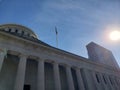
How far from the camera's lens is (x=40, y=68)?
50.0 ft

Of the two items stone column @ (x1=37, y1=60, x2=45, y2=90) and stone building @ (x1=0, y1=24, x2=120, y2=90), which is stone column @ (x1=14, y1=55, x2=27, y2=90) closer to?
stone building @ (x1=0, y1=24, x2=120, y2=90)

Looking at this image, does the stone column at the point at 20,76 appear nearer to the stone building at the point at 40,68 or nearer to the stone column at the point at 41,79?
the stone building at the point at 40,68

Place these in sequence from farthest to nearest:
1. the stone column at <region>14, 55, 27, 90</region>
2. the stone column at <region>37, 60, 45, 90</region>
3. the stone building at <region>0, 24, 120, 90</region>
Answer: the stone building at <region>0, 24, 120, 90</region> < the stone column at <region>37, 60, 45, 90</region> < the stone column at <region>14, 55, 27, 90</region>

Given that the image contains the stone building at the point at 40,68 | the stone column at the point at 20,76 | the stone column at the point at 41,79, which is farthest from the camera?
the stone building at the point at 40,68

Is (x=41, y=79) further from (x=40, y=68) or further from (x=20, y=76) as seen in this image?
(x=20, y=76)

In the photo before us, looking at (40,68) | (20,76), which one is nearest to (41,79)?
(40,68)

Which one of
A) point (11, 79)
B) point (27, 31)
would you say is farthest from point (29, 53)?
point (27, 31)

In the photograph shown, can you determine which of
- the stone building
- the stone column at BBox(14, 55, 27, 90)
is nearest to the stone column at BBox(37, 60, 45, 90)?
the stone building

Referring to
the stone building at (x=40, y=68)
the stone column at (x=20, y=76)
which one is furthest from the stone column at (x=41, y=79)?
the stone column at (x=20, y=76)

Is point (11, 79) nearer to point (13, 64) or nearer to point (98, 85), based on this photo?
point (13, 64)

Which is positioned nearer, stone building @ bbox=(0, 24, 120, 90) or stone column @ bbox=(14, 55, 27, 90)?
stone column @ bbox=(14, 55, 27, 90)

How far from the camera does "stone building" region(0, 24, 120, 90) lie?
14023mm

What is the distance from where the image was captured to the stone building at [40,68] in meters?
14.0

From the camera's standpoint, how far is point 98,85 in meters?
22.5
